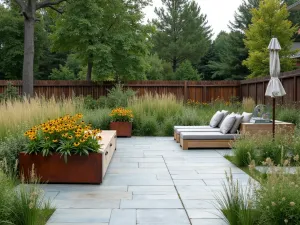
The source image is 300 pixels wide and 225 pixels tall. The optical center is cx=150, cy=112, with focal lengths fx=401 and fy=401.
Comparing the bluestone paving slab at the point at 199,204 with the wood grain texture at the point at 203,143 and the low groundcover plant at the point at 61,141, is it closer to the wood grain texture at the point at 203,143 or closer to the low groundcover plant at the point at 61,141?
the low groundcover plant at the point at 61,141

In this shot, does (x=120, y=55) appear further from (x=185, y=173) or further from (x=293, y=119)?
(x=185, y=173)

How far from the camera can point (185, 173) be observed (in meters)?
6.13

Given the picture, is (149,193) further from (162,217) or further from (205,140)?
(205,140)

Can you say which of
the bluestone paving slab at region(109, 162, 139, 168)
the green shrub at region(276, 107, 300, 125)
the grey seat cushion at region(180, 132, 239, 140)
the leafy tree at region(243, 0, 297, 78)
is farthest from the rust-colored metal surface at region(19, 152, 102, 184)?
the leafy tree at region(243, 0, 297, 78)

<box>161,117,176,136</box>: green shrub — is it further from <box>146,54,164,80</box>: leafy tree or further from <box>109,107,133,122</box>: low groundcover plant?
<box>146,54,164,80</box>: leafy tree

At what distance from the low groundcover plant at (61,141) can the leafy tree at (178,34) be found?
101 ft

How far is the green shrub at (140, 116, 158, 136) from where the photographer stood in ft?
38.7

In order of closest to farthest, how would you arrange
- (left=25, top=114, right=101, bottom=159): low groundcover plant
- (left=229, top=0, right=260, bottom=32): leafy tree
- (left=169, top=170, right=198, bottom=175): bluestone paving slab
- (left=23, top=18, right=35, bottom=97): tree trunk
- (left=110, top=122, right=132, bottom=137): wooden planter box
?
(left=25, top=114, right=101, bottom=159): low groundcover plant < (left=169, top=170, right=198, bottom=175): bluestone paving slab < (left=110, top=122, right=132, bottom=137): wooden planter box < (left=23, top=18, right=35, bottom=97): tree trunk < (left=229, top=0, right=260, bottom=32): leafy tree

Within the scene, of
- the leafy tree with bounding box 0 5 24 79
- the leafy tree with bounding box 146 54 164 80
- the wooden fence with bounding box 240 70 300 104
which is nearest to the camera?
the wooden fence with bounding box 240 70 300 104

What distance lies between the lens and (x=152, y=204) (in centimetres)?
434

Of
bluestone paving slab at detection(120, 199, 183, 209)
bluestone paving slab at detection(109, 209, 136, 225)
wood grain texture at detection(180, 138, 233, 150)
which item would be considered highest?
wood grain texture at detection(180, 138, 233, 150)

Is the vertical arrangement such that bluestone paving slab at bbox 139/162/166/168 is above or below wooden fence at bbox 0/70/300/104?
below

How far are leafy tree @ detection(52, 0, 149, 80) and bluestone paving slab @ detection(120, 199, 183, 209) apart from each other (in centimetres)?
1452

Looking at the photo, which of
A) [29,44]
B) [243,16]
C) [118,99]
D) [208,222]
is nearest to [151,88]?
[118,99]
